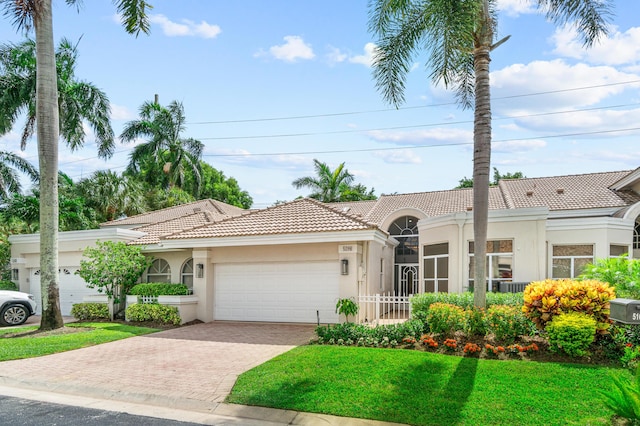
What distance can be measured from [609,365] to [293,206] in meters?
11.5

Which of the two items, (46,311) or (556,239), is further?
(556,239)

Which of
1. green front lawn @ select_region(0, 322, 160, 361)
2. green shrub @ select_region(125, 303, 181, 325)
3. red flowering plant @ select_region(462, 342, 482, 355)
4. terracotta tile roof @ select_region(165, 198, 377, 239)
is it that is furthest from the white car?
red flowering plant @ select_region(462, 342, 482, 355)

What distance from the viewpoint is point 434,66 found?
12.3 m

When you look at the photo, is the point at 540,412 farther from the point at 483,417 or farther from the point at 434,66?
the point at 434,66

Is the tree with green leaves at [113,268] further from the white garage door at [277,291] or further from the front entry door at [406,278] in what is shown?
the front entry door at [406,278]

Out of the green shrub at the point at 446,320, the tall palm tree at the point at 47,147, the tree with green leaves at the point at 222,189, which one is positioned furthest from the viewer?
the tree with green leaves at the point at 222,189

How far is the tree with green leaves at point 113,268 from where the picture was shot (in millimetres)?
16594

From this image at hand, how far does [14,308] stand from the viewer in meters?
16.4

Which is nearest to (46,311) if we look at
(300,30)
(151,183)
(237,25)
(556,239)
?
(237,25)

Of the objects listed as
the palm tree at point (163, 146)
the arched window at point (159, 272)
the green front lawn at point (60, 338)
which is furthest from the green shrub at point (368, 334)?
the palm tree at point (163, 146)

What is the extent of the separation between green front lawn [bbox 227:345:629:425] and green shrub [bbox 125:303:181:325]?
7599 mm

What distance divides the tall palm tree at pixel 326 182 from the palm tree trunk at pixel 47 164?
85.5 ft

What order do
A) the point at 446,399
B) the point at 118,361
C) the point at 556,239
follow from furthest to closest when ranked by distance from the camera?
the point at 556,239 → the point at 118,361 → the point at 446,399

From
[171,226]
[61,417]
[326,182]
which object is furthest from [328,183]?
[61,417]
